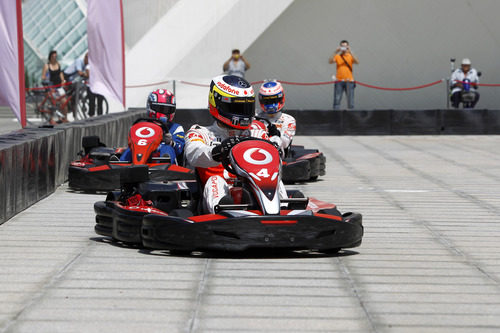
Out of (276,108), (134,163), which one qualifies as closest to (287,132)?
(276,108)

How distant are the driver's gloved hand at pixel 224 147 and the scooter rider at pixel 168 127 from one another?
4.01m

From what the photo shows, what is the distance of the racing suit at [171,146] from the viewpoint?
11.2 metres

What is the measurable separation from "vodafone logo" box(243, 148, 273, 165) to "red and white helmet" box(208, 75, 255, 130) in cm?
66

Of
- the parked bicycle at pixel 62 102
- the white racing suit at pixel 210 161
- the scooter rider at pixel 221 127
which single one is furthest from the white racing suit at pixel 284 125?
the parked bicycle at pixel 62 102

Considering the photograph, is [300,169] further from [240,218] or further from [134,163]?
[240,218]

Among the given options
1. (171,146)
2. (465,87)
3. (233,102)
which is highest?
(465,87)

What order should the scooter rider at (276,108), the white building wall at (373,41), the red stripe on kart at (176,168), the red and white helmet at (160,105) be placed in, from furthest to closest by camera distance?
the white building wall at (373,41) → the scooter rider at (276,108) → the red and white helmet at (160,105) → the red stripe on kart at (176,168)

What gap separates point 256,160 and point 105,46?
36.9ft

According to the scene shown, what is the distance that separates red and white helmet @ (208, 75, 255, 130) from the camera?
7.63 meters

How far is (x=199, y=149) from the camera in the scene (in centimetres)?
745

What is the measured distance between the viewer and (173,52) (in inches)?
1069

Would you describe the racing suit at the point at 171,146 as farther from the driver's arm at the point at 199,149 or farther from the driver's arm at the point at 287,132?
the driver's arm at the point at 199,149

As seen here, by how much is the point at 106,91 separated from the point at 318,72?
1276 cm

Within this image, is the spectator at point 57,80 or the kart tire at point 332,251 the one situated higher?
the spectator at point 57,80
